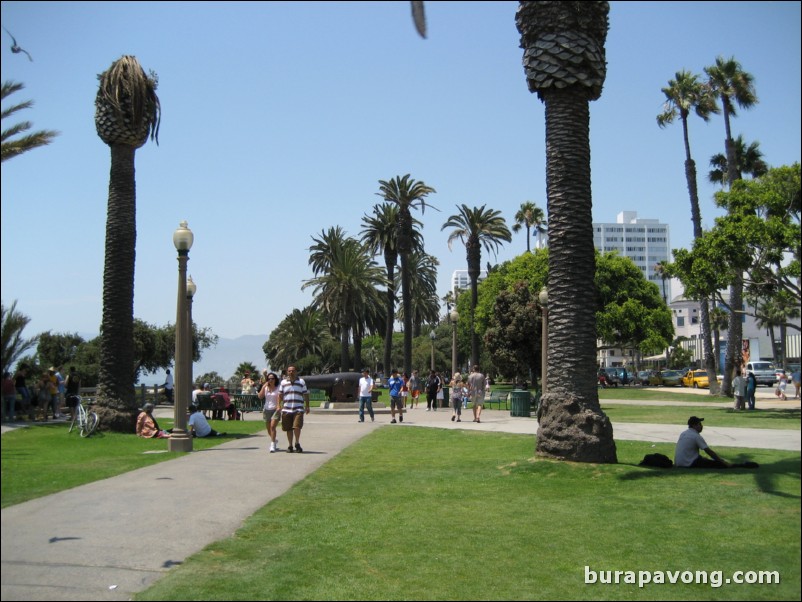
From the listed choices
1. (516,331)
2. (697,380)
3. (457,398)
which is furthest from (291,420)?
(697,380)

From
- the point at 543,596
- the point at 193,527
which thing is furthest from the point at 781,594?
the point at 193,527

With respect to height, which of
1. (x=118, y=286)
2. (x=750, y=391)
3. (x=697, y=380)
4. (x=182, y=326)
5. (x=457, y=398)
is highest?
(x=118, y=286)

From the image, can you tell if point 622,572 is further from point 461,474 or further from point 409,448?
point 409,448

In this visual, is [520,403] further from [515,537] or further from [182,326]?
[515,537]

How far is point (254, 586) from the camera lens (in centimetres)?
565

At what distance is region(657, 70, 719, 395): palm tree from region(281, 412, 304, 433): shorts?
26.4m

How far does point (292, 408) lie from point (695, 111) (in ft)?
102

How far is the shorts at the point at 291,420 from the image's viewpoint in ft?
48.2

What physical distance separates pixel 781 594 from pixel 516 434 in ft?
50.6

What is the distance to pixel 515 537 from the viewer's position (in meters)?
7.14

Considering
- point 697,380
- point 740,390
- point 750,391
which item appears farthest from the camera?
point 697,380

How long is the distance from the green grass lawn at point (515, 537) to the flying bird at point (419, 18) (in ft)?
8.77

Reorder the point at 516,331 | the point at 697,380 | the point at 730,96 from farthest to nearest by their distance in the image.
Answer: the point at 697,380 < the point at 516,331 < the point at 730,96

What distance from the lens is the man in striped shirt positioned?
14.7m
